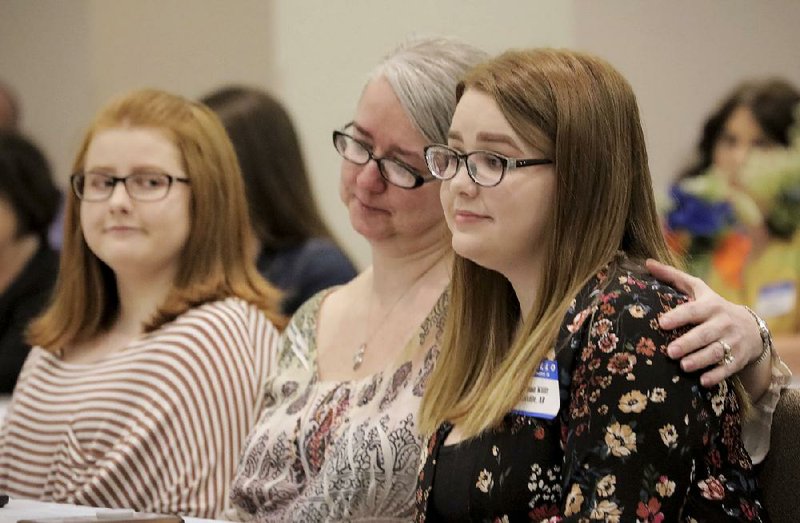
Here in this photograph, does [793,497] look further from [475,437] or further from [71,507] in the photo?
[71,507]

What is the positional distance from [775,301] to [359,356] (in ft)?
6.09

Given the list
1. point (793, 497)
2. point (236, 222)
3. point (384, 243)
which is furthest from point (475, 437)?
point (236, 222)

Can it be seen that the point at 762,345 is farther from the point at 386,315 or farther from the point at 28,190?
the point at 28,190

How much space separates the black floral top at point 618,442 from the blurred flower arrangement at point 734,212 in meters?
1.91

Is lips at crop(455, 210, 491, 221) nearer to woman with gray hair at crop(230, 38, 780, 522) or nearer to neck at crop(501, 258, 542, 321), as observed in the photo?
neck at crop(501, 258, 542, 321)

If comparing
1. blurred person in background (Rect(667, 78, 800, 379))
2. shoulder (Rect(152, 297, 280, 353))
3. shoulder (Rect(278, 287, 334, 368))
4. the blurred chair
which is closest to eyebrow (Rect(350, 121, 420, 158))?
shoulder (Rect(278, 287, 334, 368))

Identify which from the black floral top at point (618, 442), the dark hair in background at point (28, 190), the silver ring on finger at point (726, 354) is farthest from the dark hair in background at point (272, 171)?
the silver ring on finger at point (726, 354)

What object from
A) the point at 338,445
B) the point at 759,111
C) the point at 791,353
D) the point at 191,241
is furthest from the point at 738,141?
the point at 338,445

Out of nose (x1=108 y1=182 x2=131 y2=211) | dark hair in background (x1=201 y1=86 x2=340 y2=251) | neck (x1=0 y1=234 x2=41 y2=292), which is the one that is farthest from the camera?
neck (x1=0 y1=234 x2=41 y2=292)

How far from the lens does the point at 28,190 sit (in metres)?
4.79

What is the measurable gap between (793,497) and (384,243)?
1.01 metres

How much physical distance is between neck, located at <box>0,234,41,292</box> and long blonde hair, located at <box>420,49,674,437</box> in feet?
9.67

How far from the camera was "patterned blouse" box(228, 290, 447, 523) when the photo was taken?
7.79 ft

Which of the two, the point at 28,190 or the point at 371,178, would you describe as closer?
the point at 371,178
